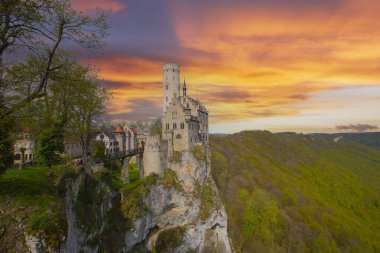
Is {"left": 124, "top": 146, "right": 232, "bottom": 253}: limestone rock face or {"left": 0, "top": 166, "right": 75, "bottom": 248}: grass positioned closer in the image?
{"left": 0, "top": 166, "right": 75, "bottom": 248}: grass

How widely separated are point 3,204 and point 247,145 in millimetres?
137622

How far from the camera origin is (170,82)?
209 feet

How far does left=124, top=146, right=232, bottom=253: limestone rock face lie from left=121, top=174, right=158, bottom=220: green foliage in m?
1.16

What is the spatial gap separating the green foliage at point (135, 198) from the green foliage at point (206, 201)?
1278cm

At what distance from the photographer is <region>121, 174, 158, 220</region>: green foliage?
43.7 metres

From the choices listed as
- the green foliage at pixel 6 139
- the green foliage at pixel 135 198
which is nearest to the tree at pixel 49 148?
the green foliage at pixel 6 139

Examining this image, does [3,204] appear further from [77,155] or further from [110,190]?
[77,155]

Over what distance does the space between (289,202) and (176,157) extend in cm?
6337

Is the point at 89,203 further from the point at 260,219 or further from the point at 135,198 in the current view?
the point at 260,219

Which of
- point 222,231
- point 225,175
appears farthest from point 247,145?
point 222,231

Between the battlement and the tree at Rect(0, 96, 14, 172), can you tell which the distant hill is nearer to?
the battlement

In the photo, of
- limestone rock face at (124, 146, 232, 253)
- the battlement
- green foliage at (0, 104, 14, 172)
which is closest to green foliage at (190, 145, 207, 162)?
limestone rock face at (124, 146, 232, 253)

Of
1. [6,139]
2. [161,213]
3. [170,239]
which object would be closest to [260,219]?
[170,239]

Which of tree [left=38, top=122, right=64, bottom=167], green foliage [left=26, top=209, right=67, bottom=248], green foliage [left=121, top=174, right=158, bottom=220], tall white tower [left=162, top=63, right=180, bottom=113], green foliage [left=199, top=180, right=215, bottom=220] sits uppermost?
tall white tower [left=162, top=63, right=180, bottom=113]
